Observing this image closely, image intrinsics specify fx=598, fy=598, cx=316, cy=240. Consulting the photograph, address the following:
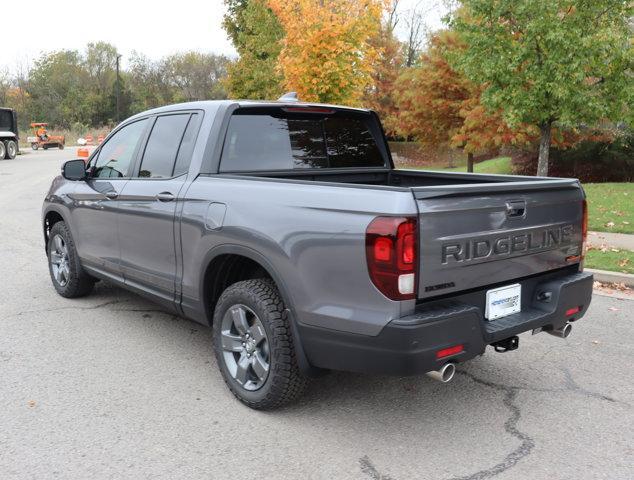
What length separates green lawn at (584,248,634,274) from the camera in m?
7.17

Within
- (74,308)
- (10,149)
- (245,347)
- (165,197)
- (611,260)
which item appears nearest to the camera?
(245,347)

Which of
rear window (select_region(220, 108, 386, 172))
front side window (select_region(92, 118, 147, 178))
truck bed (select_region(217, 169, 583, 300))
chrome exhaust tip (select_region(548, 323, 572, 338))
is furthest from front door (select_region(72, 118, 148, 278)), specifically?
chrome exhaust tip (select_region(548, 323, 572, 338))

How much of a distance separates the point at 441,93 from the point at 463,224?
72.4 feet

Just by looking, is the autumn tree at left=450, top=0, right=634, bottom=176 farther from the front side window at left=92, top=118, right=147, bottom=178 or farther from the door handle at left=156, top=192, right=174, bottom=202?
the door handle at left=156, top=192, right=174, bottom=202

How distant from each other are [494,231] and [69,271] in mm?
4308

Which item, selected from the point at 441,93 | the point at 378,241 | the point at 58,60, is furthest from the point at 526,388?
the point at 58,60

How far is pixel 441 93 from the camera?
78.4 ft

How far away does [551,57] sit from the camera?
12188mm

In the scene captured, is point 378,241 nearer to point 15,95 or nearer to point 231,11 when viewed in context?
point 231,11

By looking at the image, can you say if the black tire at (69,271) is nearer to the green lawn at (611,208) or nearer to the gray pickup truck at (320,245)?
the gray pickup truck at (320,245)

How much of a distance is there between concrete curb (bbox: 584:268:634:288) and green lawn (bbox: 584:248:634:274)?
176 mm

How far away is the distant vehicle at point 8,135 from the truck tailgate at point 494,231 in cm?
3496

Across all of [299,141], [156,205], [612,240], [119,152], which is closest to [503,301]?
[299,141]

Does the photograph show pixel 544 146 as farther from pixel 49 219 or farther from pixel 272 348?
pixel 272 348
